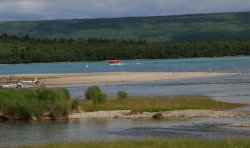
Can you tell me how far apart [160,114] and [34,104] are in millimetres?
7678

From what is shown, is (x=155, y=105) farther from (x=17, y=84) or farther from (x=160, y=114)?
(x=17, y=84)

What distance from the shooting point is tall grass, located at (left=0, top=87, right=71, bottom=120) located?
135 ft

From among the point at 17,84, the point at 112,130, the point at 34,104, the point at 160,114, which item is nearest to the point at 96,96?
the point at 34,104

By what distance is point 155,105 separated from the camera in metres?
44.6

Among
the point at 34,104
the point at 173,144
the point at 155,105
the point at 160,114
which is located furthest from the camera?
the point at 155,105

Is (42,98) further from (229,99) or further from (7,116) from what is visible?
(229,99)

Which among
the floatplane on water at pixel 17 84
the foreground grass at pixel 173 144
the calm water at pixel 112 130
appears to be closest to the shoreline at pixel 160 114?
the calm water at pixel 112 130

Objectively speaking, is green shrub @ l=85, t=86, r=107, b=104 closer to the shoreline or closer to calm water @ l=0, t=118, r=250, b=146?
the shoreline

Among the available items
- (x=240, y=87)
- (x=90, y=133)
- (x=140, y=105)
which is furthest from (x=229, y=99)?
(x=90, y=133)

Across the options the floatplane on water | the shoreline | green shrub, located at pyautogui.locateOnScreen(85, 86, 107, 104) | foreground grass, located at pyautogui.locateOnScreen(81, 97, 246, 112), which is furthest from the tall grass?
Answer: the floatplane on water

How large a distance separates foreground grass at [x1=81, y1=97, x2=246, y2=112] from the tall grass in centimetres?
295

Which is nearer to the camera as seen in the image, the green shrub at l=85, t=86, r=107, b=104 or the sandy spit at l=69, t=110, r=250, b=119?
the sandy spit at l=69, t=110, r=250, b=119

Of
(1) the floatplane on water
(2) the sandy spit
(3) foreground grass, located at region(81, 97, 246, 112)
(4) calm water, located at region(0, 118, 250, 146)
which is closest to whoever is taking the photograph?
(4) calm water, located at region(0, 118, 250, 146)

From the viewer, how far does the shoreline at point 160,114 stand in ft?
131
